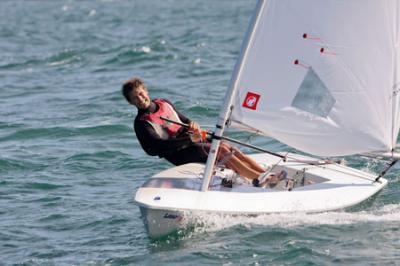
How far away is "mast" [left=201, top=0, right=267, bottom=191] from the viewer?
707cm

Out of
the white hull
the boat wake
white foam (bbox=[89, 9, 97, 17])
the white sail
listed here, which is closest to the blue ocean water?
the boat wake

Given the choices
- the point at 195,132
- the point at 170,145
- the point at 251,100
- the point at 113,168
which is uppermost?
the point at 251,100

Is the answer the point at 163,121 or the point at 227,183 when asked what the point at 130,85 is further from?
the point at 227,183

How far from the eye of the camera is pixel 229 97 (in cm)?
721

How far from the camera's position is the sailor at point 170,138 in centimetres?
748

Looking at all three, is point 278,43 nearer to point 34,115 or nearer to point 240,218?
point 240,218

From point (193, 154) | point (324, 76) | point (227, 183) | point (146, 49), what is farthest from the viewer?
point (146, 49)

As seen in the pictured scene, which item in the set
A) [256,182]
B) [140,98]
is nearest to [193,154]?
[256,182]

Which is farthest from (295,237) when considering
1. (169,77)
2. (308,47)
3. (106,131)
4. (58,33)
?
(58,33)

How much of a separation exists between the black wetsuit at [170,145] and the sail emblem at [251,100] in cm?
70

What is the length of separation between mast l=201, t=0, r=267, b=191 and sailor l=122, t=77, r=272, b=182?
236 mm

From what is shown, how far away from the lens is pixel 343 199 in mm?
7379

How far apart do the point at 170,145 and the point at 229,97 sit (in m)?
0.72

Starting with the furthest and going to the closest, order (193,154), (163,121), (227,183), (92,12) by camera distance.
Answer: (92,12) → (193,154) → (163,121) → (227,183)
